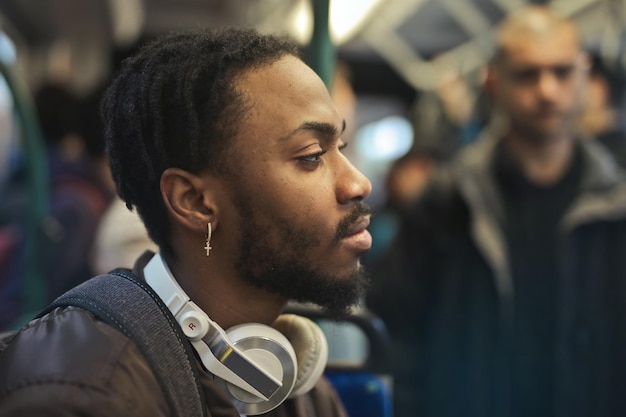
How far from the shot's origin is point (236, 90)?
1.32 meters

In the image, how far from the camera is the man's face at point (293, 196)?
1.32 metres

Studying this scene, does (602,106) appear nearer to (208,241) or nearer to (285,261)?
(285,261)

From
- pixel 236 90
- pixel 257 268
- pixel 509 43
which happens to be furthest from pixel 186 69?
pixel 509 43

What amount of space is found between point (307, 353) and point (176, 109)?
20.5 inches

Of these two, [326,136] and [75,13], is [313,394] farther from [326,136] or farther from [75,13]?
[75,13]

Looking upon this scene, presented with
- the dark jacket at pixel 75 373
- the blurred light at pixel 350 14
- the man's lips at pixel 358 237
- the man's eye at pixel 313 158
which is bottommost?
the dark jacket at pixel 75 373

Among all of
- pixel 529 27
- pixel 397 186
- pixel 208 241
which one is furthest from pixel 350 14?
pixel 208 241

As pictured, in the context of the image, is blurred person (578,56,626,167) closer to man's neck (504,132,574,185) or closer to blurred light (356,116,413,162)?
man's neck (504,132,574,185)

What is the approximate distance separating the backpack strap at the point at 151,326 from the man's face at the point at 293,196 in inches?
9.0

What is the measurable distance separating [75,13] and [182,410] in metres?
5.53

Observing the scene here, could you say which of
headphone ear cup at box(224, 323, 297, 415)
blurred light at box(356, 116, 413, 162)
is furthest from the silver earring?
blurred light at box(356, 116, 413, 162)

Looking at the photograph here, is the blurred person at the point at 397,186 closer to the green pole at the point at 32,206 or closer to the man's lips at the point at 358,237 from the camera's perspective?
the green pole at the point at 32,206

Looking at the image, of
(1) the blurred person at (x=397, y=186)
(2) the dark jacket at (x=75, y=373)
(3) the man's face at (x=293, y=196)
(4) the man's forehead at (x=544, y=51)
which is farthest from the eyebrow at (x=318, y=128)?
(1) the blurred person at (x=397, y=186)

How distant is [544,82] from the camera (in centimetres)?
235
